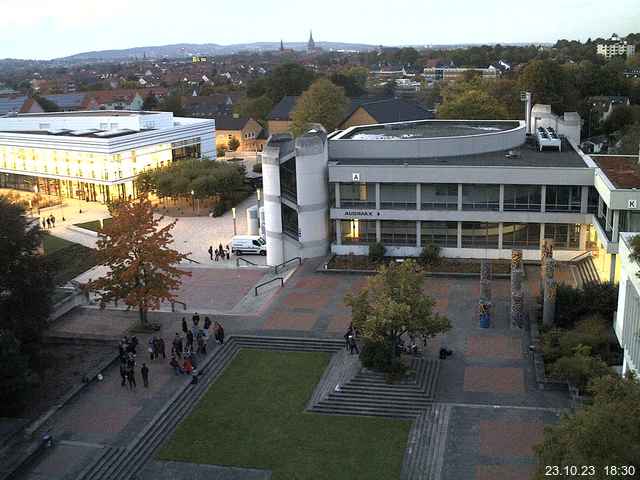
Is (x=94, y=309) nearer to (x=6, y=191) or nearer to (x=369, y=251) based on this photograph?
(x=369, y=251)

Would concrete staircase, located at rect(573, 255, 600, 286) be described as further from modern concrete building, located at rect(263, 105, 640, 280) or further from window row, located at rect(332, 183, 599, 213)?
window row, located at rect(332, 183, 599, 213)

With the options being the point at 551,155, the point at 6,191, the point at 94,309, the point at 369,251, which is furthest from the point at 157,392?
the point at 6,191

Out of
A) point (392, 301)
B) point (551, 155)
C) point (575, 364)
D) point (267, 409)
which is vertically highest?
point (551, 155)

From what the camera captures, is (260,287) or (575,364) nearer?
(575,364)

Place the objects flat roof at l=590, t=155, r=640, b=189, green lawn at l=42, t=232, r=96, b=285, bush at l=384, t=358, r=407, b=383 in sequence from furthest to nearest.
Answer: green lawn at l=42, t=232, r=96, b=285 < flat roof at l=590, t=155, r=640, b=189 < bush at l=384, t=358, r=407, b=383

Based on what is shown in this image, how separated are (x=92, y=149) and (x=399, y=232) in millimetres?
37720

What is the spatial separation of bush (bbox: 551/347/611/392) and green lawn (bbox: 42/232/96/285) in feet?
96.9

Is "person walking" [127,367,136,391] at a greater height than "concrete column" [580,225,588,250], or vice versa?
"concrete column" [580,225,588,250]

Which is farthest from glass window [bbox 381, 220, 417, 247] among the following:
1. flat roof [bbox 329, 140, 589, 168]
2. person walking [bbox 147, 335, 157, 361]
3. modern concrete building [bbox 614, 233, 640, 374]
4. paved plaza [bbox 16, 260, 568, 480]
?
modern concrete building [bbox 614, 233, 640, 374]

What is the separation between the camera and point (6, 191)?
79.8m

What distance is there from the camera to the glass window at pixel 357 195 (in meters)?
44.3

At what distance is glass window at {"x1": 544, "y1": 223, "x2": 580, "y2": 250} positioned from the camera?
42031 millimetres

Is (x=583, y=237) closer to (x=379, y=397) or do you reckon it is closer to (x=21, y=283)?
(x=379, y=397)

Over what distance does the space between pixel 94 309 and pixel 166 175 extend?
2804cm
